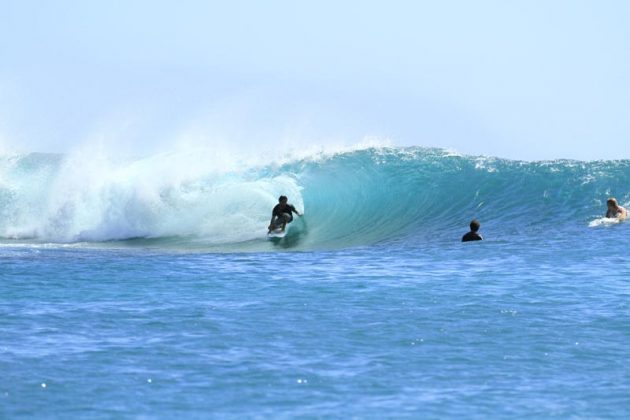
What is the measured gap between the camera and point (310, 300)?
43.9 feet

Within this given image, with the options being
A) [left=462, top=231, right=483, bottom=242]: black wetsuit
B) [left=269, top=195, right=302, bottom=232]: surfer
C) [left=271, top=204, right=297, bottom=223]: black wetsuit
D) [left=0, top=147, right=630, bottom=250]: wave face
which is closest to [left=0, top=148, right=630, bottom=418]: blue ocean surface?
[left=0, top=147, right=630, bottom=250]: wave face

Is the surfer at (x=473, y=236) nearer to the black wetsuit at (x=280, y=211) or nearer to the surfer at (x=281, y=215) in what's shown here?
the surfer at (x=281, y=215)

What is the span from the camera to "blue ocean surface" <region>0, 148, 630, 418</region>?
9.05m

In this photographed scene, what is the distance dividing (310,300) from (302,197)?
50.4 ft

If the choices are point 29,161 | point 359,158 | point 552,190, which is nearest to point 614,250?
point 552,190

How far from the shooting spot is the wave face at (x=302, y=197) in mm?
24266

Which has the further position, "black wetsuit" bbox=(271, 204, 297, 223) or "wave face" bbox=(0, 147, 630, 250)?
"wave face" bbox=(0, 147, 630, 250)

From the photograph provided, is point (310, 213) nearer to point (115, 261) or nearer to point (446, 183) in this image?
point (446, 183)

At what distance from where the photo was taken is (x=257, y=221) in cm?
2548

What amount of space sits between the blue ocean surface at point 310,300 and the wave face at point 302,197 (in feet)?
0.26

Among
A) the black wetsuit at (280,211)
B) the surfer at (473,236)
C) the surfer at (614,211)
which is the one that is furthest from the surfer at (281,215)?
the surfer at (614,211)

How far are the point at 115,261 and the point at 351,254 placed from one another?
13.9ft

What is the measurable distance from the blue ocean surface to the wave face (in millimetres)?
80

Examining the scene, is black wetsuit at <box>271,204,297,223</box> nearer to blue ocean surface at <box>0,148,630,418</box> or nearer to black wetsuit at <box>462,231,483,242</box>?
blue ocean surface at <box>0,148,630,418</box>
